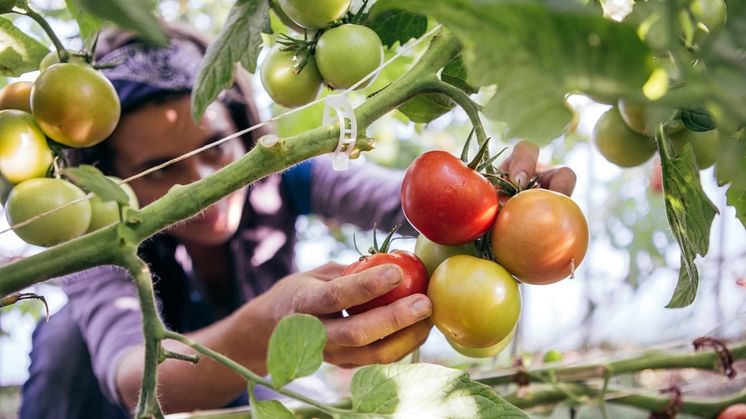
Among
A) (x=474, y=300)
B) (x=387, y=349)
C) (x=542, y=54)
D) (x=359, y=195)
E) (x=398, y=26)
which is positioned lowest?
(x=359, y=195)

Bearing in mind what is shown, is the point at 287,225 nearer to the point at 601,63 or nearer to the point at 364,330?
the point at 364,330

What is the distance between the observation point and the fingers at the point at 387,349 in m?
0.63

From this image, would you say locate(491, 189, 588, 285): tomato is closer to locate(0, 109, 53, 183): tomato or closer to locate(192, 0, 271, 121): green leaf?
locate(192, 0, 271, 121): green leaf

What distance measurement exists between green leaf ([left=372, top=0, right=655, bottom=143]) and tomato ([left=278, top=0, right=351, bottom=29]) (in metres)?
0.30

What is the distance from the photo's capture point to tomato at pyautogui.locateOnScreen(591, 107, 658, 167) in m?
0.70

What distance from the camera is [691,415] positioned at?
3.16 feet

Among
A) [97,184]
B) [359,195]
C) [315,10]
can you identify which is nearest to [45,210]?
[97,184]

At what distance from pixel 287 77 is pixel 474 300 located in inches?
10.6

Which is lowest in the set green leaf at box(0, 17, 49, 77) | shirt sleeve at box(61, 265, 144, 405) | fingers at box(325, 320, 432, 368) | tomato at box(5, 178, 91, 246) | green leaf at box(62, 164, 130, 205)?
shirt sleeve at box(61, 265, 144, 405)

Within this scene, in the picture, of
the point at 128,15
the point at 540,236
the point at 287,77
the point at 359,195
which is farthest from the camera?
the point at 359,195

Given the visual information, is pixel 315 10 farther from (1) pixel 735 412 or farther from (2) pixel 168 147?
(2) pixel 168 147

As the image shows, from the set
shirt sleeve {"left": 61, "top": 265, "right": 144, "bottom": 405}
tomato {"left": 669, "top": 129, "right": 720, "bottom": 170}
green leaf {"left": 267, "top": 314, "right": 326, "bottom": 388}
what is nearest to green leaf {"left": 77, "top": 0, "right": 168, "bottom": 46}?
green leaf {"left": 267, "top": 314, "right": 326, "bottom": 388}

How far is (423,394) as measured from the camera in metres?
0.48

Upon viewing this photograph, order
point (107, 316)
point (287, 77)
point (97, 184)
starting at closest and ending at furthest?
point (97, 184), point (287, 77), point (107, 316)
